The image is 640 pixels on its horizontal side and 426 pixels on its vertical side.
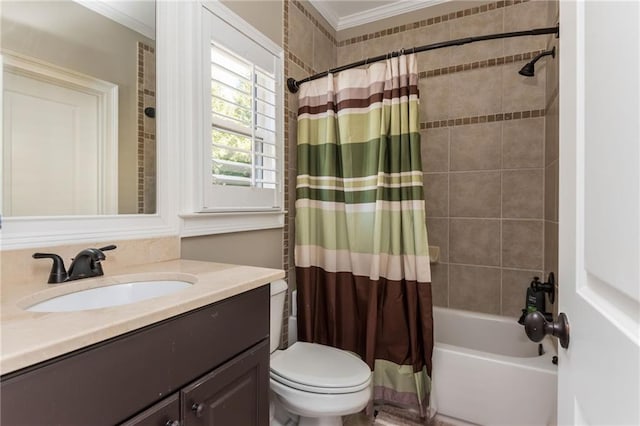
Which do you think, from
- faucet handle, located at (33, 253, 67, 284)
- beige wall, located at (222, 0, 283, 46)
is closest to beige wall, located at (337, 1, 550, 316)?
beige wall, located at (222, 0, 283, 46)

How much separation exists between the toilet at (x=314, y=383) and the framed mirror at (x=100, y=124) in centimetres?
70

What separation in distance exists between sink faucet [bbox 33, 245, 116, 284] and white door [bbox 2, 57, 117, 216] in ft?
0.57

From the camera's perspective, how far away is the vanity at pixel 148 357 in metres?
0.53

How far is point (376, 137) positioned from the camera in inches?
67.3

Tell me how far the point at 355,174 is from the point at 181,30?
41.4 inches

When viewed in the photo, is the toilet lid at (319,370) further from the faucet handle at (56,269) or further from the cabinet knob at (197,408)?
the faucet handle at (56,269)

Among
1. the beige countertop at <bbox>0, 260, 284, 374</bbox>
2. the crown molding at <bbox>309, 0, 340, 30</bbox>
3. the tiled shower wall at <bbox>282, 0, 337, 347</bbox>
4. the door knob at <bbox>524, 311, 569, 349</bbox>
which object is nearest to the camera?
the beige countertop at <bbox>0, 260, 284, 374</bbox>

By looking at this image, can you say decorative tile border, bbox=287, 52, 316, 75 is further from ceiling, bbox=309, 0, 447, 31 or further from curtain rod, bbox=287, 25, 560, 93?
ceiling, bbox=309, 0, 447, 31

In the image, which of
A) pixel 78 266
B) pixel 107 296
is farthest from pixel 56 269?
→ pixel 107 296

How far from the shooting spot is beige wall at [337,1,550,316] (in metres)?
2.05

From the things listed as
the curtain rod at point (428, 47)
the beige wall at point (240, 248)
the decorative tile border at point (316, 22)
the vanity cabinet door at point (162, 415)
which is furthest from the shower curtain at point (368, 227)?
the vanity cabinet door at point (162, 415)

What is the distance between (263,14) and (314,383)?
190 centimetres

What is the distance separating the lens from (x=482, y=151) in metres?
2.19

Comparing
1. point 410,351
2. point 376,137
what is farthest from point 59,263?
point 410,351
